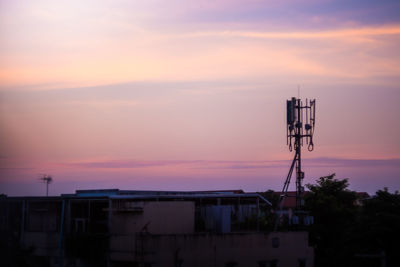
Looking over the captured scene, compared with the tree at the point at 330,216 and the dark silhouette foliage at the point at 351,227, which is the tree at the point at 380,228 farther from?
the tree at the point at 330,216

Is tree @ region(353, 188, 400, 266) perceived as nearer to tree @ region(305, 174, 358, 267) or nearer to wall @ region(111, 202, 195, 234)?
tree @ region(305, 174, 358, 267)

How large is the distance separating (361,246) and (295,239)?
3231mm

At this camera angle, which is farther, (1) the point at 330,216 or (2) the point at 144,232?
(1) the point at 330,216

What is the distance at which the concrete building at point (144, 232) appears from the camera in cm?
2352

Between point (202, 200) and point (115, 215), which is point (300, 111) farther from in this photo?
point (115, 215)

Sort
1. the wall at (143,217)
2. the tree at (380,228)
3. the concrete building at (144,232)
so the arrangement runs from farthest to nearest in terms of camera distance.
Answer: the tree at (380,228), the wall at (143,217), the concrete building at (144,232)

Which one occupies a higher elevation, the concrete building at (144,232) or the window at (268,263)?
the concrete building at (144,232)

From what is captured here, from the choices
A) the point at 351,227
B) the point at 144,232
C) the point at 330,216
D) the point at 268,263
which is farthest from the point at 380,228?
the point at 144,232

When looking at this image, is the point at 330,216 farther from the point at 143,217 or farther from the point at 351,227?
the point at 143,217

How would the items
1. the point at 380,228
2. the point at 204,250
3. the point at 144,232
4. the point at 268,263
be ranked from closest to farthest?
the point at 204,250, the point at 144,232, the point at 380,228, the point at 268,263

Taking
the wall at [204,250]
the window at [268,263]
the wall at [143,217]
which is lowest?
the window at [268,263]

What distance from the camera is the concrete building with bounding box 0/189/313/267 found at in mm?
23516

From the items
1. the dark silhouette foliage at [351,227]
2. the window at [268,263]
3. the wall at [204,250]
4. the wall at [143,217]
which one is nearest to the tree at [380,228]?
the dark silhouette foliage at [351,227]

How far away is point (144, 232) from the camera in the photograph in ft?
81.1
